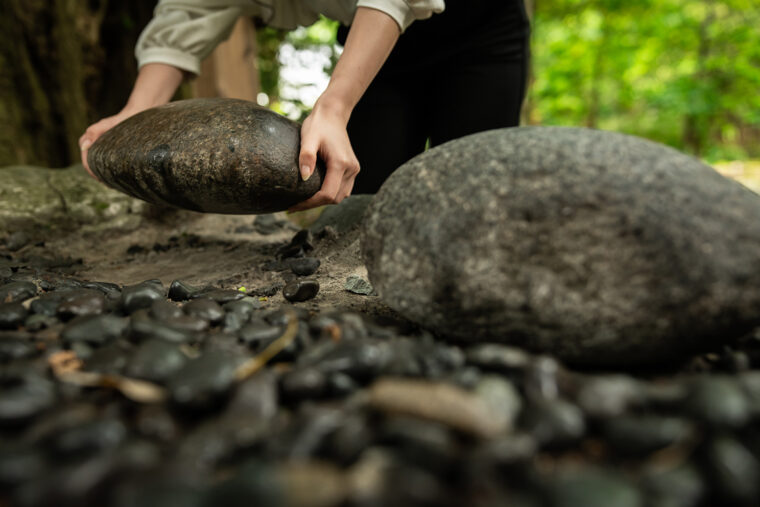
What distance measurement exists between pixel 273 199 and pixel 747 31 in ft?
39.3

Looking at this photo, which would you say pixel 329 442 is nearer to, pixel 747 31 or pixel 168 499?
pixel 168 499

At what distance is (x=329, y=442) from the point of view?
2.71ft

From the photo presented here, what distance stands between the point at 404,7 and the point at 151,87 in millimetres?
1564

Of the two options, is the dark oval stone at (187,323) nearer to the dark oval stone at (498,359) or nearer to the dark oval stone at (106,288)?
the dark oval stone at (106,288)

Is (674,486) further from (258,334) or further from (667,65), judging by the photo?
(667,65)

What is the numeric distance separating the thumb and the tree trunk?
2894mm

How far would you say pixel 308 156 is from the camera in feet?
6.24

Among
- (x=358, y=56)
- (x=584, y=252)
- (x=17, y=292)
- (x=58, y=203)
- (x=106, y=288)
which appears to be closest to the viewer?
(x=584, y=252)

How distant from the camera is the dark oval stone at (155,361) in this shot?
38.4 inches

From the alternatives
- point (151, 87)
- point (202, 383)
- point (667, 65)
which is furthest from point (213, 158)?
point (667, 65)

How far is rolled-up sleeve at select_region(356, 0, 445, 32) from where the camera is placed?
75.5 inches

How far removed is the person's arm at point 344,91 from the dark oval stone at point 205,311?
741mm

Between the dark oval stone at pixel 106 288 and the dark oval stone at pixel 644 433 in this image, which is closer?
the dark oval stone at pixel 644 433

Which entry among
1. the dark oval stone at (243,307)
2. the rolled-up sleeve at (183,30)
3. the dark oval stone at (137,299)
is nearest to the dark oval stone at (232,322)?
the dark oval stone at (243,307)
